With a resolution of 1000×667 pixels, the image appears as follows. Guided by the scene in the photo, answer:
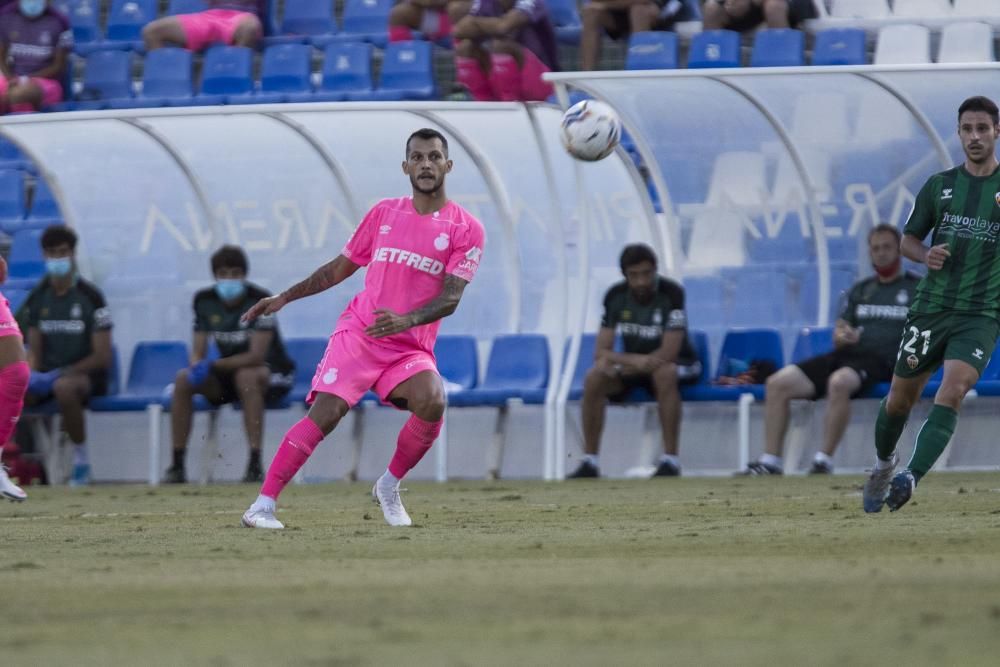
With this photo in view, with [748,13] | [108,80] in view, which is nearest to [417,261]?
[748,13]

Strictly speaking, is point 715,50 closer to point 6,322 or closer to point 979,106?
point 6,322

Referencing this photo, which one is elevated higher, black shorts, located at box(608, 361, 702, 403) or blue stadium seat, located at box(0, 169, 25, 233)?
blue stadium seat, located at box(0, 169, 25, 233)

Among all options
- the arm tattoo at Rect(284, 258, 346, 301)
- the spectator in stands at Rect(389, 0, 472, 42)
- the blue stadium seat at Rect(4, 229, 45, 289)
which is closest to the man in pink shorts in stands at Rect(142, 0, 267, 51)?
the spectator in stands at Rect(389, 0, 472, 42)

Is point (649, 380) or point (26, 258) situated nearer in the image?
point (649, 380)

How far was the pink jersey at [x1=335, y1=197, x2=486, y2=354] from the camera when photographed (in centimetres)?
863

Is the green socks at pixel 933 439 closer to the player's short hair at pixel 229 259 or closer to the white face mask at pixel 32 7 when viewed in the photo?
the player's short hair at pixel 229 259

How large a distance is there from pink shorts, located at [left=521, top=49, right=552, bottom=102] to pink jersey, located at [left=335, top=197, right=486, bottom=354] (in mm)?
6665

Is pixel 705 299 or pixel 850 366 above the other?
pixel 705 299

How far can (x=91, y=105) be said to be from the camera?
693 inches

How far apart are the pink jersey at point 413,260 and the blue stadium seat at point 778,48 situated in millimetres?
6834

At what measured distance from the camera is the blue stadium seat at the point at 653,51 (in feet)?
50.3

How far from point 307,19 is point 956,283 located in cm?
1075

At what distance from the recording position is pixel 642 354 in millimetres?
13789

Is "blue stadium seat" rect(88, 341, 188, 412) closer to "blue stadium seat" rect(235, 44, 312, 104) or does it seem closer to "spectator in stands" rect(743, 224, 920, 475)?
"blue stadium seat" rect(235, 44, 312, 104)
